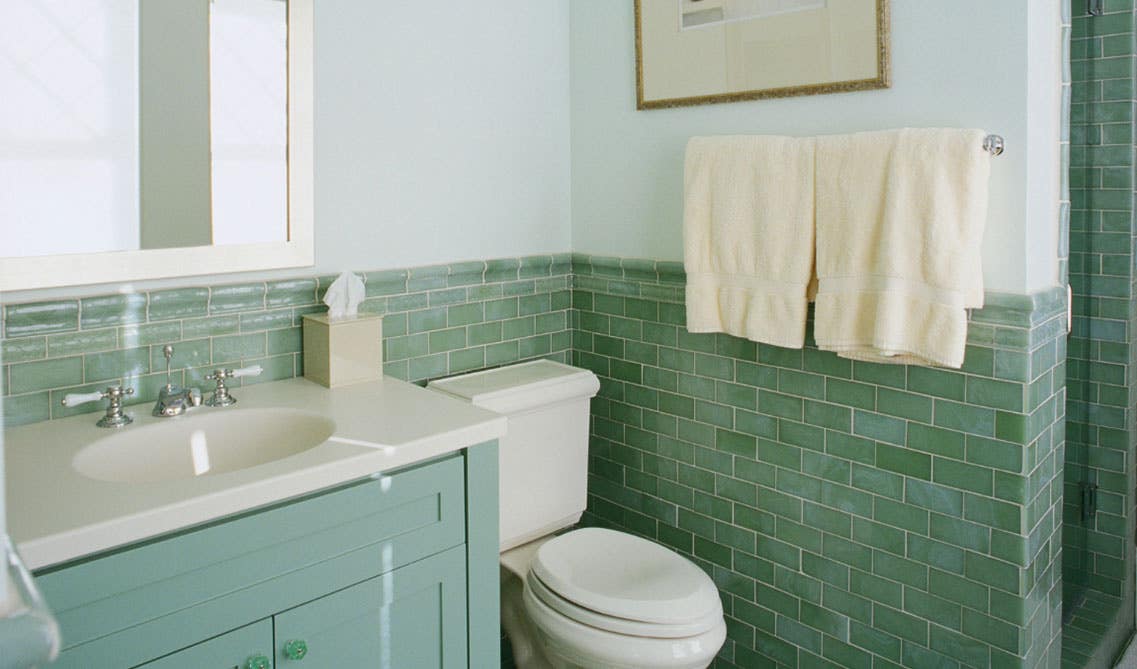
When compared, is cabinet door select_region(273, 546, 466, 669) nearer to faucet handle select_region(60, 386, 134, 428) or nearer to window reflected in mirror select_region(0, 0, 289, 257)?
faucet handle select_region(60, 386, 134, 428)

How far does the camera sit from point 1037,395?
1760 mm

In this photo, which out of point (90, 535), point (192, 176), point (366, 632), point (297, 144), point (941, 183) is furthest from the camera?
A: point (297, 144)

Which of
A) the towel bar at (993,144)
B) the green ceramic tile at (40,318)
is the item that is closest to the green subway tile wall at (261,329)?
the green ceramic tile at (40,318)

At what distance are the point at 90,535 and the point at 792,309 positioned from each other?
1.44 metres

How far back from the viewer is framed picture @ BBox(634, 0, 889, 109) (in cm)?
189

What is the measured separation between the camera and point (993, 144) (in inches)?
66.8

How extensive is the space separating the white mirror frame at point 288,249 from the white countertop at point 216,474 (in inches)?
10.8

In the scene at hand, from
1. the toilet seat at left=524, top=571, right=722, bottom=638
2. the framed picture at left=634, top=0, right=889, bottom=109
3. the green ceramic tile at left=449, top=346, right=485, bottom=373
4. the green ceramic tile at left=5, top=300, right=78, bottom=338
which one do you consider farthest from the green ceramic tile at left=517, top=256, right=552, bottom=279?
the green ceramic tile at left=5, top=300, right=78, bottom=338

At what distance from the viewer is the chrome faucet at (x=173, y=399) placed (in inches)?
68.4

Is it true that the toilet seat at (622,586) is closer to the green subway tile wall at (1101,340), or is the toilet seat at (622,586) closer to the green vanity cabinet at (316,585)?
the green vanity cabinet at (316,585)

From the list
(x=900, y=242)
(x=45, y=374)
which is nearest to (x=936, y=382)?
(x=900, y=242)

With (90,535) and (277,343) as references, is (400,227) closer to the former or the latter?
(277,343)

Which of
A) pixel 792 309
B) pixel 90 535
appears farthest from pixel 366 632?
pixel 792 309

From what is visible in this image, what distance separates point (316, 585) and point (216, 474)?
0.95ft
